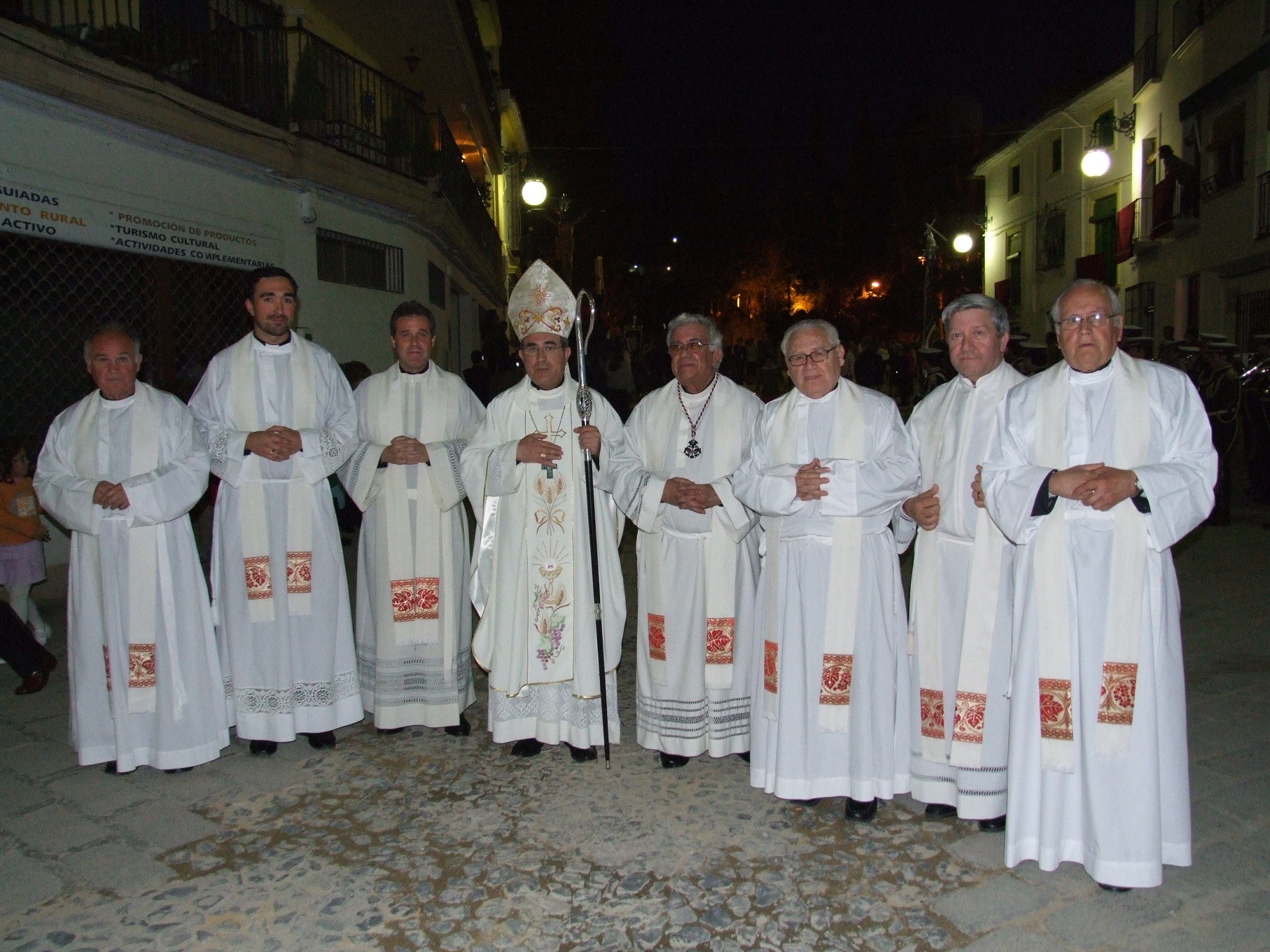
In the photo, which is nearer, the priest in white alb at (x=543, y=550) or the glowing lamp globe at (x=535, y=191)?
the priest in white alb at (x=543, y=550)

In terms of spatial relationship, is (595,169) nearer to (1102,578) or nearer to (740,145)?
(740,145)

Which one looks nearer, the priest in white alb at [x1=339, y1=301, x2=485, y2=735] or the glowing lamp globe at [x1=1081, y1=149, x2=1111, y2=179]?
the priest in white alb at [x1=339, y1=301, x2=485, y2=735]

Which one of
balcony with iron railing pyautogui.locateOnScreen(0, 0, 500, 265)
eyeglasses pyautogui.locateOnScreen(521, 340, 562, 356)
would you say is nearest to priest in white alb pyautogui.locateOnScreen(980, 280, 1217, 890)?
eyeglasses pyautogui.locateOnScreen(521, 340, 562, 356)

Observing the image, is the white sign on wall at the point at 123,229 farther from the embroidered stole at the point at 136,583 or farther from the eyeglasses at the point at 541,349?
the eyeglasses at the point at 541,349

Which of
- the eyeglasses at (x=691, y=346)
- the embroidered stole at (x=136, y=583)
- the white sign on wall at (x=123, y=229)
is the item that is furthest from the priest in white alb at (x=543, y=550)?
the white sign on wall at (x=123, y=229)

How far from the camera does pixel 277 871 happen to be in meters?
3.61

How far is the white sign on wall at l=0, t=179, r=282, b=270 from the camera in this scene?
7357 mm

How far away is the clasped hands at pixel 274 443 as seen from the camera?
469 centimetres

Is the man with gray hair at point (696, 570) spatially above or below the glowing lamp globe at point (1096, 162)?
below

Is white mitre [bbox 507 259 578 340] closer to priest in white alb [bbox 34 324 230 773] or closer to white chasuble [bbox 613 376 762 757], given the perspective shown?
white chasuble [bbox 613 376 762 757]

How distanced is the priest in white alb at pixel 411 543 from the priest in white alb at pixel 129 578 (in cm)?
77

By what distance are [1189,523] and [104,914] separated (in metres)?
3.80

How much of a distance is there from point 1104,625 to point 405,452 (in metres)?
3.13

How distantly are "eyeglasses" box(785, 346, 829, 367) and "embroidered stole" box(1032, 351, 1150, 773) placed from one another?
A: 843mm
